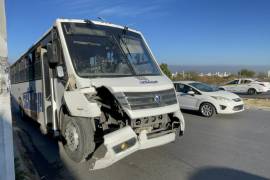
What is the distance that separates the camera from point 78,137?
485 centimetres

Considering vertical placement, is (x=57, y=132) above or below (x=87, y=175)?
above

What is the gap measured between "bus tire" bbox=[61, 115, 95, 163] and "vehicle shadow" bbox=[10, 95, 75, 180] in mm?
374

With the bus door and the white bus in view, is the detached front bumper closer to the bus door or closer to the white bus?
the white bus

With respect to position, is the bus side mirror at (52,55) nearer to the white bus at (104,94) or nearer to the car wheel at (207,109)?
the white bus at (104,94)

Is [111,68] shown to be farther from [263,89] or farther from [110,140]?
[263,89]

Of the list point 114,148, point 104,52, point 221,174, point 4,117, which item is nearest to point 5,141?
point 4,117

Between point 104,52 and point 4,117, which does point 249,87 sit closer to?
point 104,52

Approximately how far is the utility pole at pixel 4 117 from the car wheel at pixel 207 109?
8787 mm

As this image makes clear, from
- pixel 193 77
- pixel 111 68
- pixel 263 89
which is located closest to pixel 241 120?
pixel 111 68

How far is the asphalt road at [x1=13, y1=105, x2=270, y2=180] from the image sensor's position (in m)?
4.64

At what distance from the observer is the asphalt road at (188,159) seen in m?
4.64

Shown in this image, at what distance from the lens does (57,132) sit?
5.98 meters

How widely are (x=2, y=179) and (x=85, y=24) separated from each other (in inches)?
143

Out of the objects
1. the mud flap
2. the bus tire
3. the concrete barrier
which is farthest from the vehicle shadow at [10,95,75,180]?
the concrete barrier
